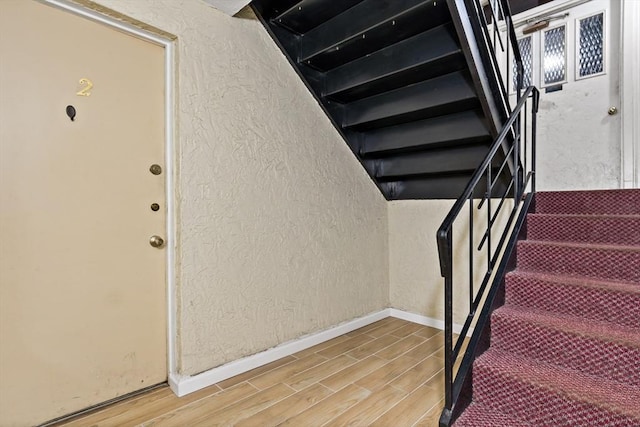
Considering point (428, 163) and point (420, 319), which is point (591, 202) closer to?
point (428, 163)

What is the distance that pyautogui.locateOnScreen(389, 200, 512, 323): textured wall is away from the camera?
8.75ft

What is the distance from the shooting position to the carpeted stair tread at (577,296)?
147cm

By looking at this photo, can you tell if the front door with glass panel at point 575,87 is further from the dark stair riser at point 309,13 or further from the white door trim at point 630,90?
the dark stair riser at point 309,13

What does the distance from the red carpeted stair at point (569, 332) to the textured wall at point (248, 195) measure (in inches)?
50.2

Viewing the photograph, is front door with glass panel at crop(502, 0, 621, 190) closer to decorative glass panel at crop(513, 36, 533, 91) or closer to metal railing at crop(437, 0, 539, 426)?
decorative glass panel at crop(513, 36, 533, 91)

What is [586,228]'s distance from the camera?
193 cm

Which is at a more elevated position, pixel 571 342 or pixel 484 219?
pixel 484 219

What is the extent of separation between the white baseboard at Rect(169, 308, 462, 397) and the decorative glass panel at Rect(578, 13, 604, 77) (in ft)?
8.01

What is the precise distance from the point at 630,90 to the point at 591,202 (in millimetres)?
1164

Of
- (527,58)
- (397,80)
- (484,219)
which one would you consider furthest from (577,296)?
(527,58)

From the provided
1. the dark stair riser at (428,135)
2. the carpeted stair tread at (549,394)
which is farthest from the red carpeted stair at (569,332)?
the dark stair riser at (428,135)

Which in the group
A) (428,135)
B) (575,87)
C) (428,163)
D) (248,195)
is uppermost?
(575,87)

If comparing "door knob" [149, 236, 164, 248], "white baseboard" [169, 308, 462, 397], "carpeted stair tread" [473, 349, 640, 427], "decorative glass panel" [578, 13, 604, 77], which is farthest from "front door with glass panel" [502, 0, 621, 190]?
"door knob" [149, 236, 164, 248]

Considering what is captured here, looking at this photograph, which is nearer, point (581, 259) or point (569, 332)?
point (569, 332)
